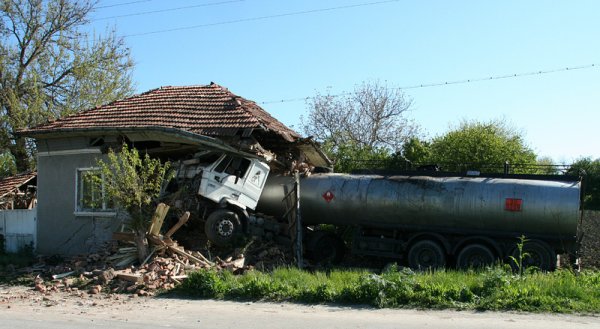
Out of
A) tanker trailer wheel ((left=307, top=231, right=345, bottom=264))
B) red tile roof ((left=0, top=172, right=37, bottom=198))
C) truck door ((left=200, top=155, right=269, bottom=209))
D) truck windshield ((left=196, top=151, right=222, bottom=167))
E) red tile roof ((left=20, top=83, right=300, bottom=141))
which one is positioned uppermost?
red tile roof ((left=20, top=83, right=300, bottom=141))

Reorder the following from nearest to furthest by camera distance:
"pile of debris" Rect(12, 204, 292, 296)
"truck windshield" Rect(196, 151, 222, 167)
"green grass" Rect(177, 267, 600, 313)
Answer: "green grass" Rect(177, 267, 600, 313) < "pile of debris" Rect(12, 204, 292, 296) < "truck windshield" Rect(196, 151, 222, 167)

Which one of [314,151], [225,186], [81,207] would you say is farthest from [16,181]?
[314,151]

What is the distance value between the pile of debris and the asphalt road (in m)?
1.38

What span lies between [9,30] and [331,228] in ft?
63.0

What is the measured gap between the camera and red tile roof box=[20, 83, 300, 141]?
15062mm

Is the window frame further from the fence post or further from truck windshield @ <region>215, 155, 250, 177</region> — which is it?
the fence post

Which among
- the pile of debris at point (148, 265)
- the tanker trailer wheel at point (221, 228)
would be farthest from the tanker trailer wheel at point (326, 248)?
the tanker trailer wheel at point (221, 228)

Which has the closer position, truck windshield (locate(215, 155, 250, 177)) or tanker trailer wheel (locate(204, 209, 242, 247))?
tanker trailer wheel (locate(204, 209, 242, 247))

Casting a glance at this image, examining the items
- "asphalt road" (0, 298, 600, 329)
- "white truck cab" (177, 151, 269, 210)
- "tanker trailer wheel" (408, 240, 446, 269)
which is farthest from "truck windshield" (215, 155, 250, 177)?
"asphalt road" (0, 298, 600, 329)

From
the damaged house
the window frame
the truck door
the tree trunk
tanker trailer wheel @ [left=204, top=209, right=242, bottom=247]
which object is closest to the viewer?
tanker trailer wheel @ [left=204, top=209, right=242, bottom=247]

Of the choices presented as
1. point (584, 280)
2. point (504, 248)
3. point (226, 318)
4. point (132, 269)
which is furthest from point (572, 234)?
point (132, 269)

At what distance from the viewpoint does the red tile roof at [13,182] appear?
72.1 ft

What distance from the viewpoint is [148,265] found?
12.2m

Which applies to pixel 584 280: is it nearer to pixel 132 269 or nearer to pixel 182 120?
pixel 132 269
